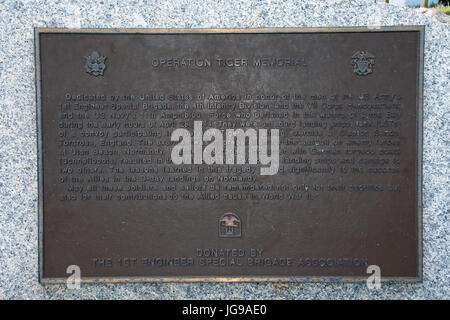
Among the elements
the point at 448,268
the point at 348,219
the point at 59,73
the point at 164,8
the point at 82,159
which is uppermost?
the point at 164,8

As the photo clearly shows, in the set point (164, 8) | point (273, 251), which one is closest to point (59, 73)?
point (164, 8)

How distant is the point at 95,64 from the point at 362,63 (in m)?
2.12

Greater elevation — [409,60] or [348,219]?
[409,60]

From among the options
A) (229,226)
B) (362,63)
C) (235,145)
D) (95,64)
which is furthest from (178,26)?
(229,226)

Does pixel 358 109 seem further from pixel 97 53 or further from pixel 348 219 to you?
pixel 97 53

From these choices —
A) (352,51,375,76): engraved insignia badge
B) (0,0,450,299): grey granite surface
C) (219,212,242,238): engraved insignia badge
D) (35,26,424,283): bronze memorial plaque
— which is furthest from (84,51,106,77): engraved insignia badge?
(352,51,375,76): engraved insignia badge

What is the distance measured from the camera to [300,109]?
291 centimetres

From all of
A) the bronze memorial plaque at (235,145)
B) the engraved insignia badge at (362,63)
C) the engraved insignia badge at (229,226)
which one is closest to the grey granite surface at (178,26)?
the bronze memorial plaque at (235,145)

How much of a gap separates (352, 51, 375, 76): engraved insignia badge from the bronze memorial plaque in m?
0.01

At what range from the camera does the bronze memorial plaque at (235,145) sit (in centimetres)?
289

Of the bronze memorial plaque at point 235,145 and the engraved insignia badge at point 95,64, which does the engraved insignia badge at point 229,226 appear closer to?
the bronze memorial plaque at point 235,145

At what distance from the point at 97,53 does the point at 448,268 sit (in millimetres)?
3359

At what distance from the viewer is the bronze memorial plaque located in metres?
2.89

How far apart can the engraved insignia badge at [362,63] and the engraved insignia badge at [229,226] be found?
4.99ft
